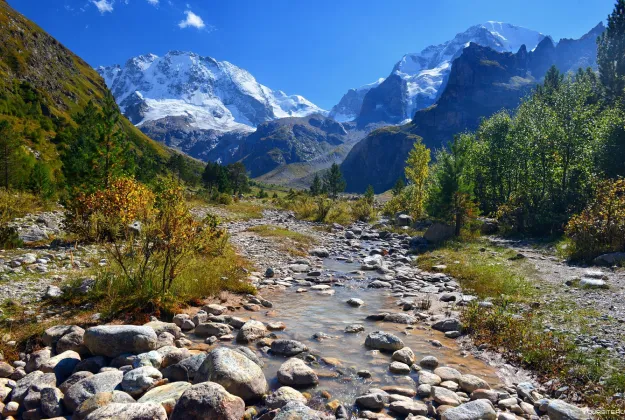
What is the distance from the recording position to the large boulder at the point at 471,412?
6.20m

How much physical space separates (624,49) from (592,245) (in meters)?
54.9

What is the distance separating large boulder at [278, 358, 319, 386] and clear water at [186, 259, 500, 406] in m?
0.18

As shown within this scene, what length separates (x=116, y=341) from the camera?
799cm

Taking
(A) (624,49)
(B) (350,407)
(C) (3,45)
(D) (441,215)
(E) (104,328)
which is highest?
(C) (3,45)

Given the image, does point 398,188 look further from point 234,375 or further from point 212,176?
point 234,375

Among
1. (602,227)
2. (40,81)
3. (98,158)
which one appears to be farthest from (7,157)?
(40,81)

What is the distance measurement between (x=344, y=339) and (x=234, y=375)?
14.2 ft

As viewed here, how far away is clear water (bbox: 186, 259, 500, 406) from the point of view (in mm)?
7977

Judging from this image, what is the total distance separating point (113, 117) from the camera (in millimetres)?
21781

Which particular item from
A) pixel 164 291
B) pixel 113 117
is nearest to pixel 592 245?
pixel 164 291

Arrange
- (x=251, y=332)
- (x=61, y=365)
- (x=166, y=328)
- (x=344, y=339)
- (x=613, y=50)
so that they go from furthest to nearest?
(x=613, y=50) → (x=344, y=339) → (x=251, y=332) → (x=166, y=328) → (x=61, y=365)

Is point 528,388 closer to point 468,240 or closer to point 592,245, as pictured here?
point 592,245

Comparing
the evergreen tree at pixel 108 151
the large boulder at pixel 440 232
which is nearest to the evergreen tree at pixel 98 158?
the evergreen tree at pixel 108 151

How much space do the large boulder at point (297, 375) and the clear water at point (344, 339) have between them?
0.18m
